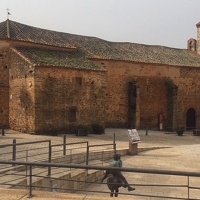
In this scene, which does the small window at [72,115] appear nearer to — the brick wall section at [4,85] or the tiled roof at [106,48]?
the brick wall section at [4,85]

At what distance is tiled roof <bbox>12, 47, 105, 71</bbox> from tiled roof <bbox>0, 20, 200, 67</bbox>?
89 centimetres

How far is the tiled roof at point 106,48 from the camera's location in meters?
24.3

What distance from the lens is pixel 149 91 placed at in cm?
3072

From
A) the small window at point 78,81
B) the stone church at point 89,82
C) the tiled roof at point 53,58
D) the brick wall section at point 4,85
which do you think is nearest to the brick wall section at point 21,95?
the stone church at point 89,82

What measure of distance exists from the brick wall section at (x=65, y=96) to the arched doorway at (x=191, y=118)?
13.2 meters

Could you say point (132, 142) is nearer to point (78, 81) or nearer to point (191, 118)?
point (78, 81)

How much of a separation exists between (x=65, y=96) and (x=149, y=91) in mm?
11428

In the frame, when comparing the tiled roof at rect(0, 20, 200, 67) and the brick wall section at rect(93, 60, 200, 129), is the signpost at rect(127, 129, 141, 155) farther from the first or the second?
the brick wall section at rect(93, 60, 200, 129)

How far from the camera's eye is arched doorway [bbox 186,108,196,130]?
110 feet

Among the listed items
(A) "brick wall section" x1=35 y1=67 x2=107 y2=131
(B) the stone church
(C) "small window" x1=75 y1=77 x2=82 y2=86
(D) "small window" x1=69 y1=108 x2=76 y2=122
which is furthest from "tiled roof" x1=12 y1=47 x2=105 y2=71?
(D) "small window" x1=69 y1=108 x2=76 y2=122

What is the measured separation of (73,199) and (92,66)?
18880 mm

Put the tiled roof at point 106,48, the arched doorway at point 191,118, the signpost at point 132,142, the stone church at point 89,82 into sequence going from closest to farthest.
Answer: the signpost at point 132,142
the stone church at point 89,82
the tiled roof at point 106,48
the arched doorway at point 191,118

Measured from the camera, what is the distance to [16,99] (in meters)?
21.9

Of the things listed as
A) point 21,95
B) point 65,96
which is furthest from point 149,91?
point 21,95
